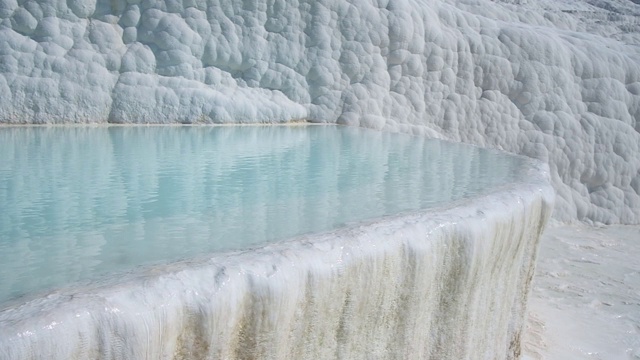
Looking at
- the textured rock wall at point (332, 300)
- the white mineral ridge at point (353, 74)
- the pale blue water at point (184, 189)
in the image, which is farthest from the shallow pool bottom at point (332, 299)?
the white mineral ridge at point (353, 74)

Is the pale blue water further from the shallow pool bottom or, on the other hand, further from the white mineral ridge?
the white mineral ridge

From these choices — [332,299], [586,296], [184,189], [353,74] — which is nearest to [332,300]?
[332,299]

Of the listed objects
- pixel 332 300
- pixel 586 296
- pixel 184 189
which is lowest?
pixel 586 296

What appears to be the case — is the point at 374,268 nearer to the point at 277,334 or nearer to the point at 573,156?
the point at 277,334

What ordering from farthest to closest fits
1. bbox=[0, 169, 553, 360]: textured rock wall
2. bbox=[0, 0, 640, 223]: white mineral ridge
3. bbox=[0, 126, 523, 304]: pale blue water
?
bbox=[0, 0, 640, 223]: white mineral ridge → bbox=[0, 126, 523, 304]: pale blue water → bbox=[0, 169, 553, 360]: textured rock wall

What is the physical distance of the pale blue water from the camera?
2.11 meters

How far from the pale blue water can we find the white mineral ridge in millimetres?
474

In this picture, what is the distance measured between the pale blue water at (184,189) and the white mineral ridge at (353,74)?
0.47 metres

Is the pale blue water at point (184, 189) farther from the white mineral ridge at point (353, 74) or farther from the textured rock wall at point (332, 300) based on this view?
the white mineral ridge at point (353, 74)

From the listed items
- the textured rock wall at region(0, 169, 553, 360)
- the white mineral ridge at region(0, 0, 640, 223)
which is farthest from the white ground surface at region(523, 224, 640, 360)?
the textured rock wall at region(0, 169, 553, 360)

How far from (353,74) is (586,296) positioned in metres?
2.82

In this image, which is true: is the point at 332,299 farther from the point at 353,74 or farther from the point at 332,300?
the point at 353,74

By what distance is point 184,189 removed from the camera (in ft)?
9.99

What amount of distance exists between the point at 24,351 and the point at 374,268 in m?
1.21
